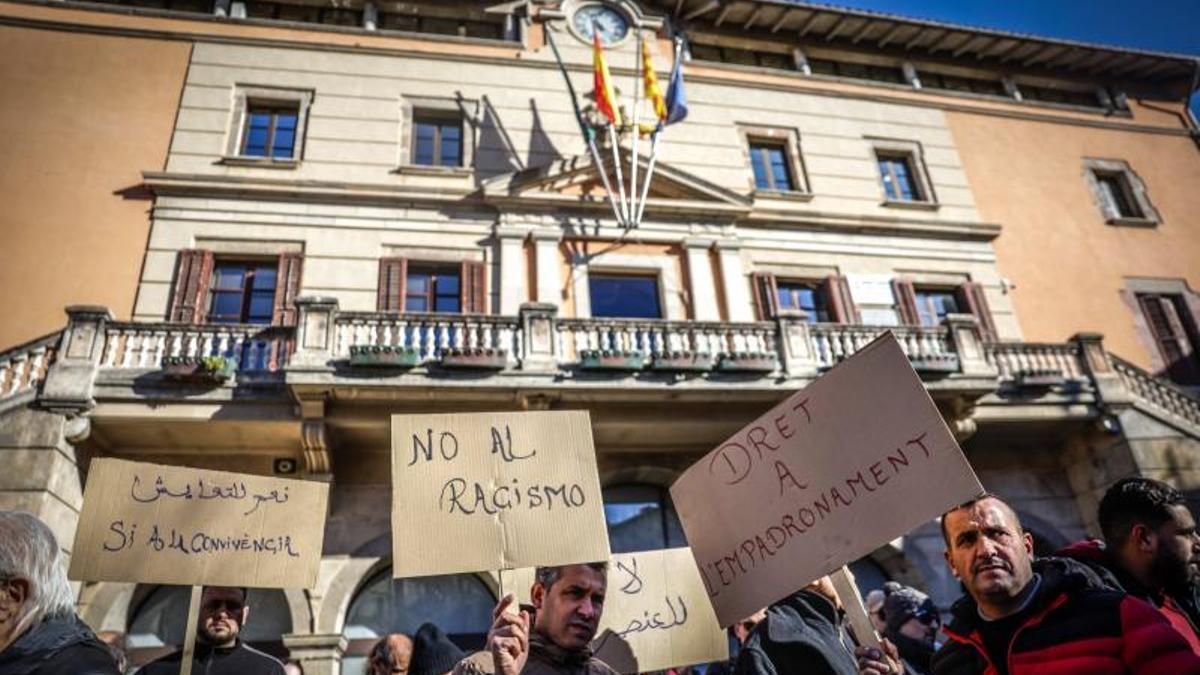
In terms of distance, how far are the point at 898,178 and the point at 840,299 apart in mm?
4343

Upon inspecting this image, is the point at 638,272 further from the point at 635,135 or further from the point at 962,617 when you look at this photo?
the point at 962,617

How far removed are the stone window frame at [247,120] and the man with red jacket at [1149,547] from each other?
12759 mm

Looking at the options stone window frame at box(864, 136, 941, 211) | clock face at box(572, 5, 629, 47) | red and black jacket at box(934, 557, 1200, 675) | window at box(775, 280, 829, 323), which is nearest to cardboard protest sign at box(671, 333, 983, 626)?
red and black jacket at box(934, 557, 1200, 675)

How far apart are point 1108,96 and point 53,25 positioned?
24.0 m

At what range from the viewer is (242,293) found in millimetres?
11227

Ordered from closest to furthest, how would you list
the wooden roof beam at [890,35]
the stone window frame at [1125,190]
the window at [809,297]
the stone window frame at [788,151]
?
the window at [809,297]
the stone window frame at [788,151]
the stone window frame at [1125,190]
the wooden roof beam at [890,35]

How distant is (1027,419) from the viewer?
36.0 feet

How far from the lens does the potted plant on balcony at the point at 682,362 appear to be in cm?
970

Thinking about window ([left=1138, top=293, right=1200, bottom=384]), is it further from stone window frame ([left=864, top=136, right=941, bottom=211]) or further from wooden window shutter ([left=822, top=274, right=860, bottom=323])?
wooden window shutter ([left=822, top=274, right=860, bottom=323])

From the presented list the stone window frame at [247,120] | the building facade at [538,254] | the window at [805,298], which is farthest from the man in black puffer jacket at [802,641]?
the stone window frame at [247,120]

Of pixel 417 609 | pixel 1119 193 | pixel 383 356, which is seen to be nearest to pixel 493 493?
pixel 383 356

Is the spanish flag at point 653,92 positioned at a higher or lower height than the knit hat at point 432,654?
higher

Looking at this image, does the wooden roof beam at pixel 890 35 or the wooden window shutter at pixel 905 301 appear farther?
the wooden roof beam at pixel 890 35

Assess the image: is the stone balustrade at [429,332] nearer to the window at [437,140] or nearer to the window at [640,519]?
the window at [640,519]
